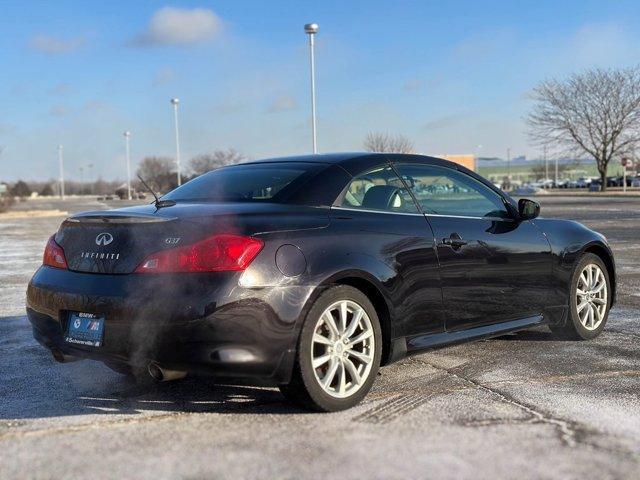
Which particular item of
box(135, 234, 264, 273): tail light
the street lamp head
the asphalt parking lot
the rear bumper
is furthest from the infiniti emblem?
the street lamp head

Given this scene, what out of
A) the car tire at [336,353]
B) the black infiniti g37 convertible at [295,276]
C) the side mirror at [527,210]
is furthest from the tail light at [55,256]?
the side mirror at [527,210]

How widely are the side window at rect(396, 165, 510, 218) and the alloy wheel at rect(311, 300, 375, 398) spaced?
103cm

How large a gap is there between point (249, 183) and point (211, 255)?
3.60 feet

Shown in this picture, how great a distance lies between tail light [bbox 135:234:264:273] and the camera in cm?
361

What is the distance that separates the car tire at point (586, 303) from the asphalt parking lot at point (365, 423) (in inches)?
9.9

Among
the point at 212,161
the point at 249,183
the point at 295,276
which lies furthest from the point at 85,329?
the point at 212,161

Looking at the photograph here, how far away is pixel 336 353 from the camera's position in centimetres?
396

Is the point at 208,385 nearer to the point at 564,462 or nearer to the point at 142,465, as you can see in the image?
the point at 142,465

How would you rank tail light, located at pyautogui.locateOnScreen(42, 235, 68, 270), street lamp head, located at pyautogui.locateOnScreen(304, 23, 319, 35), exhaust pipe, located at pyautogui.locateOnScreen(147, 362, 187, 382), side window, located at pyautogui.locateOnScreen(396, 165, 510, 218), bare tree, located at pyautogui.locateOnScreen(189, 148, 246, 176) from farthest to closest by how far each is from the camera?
bare tree, located at pyautogui.locateOnScreen(189, 148, 246, 176) → street lamp head, located at pyautogui.locateOnScreen(304, 23, 319, 35) → side window, located at pyautogui.locateOnScreen(396, 165, 510, 218) → tail light, located at pyautogui.locateOnScreen(42, 235, 68, 270) → exhaust pipe, located at pyautogui.locateOnScreen(147, 362, 187, 382)

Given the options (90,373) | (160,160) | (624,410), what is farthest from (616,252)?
(160,160)

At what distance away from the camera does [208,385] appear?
4582 millimetres

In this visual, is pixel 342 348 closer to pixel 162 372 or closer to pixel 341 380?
pixel 341 380

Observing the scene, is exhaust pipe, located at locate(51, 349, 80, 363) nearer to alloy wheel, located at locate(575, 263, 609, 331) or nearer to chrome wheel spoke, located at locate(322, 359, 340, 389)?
chrome wheel spoke, located at locate(322, 359, 340, 389)

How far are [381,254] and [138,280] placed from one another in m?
1.39
